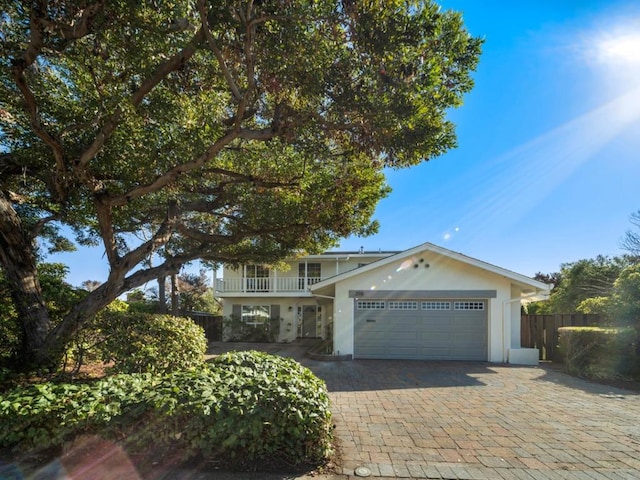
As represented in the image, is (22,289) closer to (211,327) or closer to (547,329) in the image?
(211,327)

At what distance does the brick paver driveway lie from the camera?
3975 mm

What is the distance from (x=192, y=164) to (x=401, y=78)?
12.1ft

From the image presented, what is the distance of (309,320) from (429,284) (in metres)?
9.73

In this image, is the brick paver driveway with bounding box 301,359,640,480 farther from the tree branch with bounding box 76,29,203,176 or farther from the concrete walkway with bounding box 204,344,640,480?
the tree branch with bounding box 76,29,203,176

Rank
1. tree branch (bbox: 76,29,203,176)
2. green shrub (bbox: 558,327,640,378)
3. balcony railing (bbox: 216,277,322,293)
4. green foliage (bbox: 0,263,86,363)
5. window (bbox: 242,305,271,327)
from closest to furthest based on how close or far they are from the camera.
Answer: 1. tree branch (bbox: 76,29,203,176)
2. green foliage (bbox: 0,263,86,363)
3. green shrub (bbox: 558,327,640,378)
4. balcony railing (bbox: 216,277,322,293)
5. window (bbox: 242,305,271,327)

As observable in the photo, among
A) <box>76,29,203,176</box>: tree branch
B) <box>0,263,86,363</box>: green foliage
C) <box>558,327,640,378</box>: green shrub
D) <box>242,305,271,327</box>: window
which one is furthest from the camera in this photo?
<box>242,305,271,327</box>: window

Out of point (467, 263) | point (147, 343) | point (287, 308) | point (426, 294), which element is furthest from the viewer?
Result: point (287, 308)

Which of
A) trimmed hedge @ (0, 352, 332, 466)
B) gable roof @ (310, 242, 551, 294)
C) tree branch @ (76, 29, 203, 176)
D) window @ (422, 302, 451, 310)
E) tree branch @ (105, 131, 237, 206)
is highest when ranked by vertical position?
tree branch @ (76, 29, 203, 176)

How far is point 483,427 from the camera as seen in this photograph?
209 inches

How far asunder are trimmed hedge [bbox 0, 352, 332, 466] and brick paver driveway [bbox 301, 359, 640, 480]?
0.71 m

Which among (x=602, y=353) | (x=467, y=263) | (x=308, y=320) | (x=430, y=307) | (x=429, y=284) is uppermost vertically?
(x=467, y=263)

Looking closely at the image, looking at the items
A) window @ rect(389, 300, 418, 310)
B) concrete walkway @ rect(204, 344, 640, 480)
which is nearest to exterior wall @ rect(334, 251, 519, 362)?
window @ rect(389, 300, 418, 310)

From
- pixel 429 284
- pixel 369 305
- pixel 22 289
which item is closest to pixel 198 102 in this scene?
pixel 22 289

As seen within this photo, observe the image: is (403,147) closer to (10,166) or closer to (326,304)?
(10,166)
